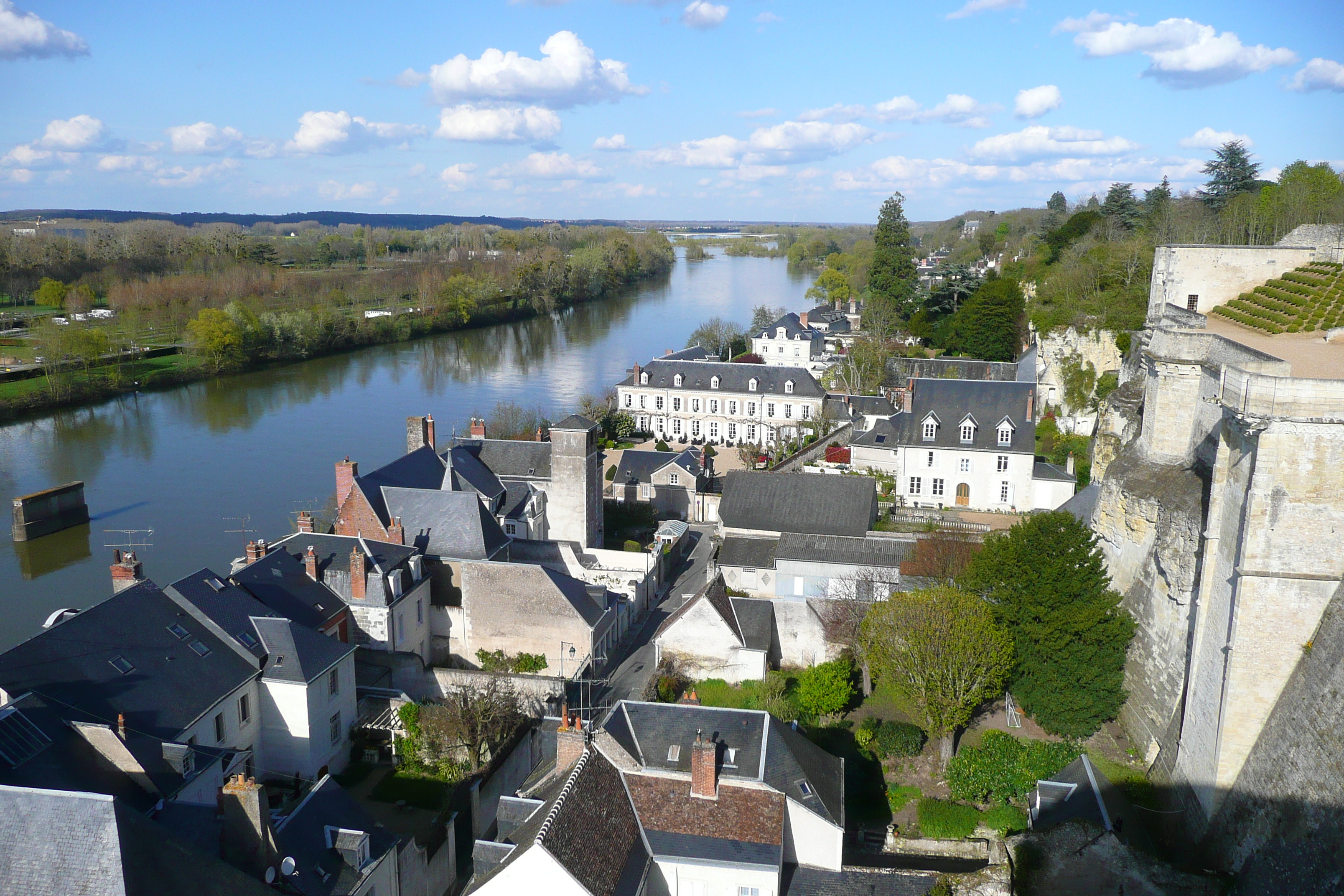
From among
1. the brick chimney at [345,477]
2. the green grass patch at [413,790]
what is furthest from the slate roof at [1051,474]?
the green grass patch at [413,790]

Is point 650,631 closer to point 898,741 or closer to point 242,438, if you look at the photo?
point 898,741

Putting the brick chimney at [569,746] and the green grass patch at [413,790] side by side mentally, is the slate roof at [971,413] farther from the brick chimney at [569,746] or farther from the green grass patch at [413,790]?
the brick chimney at [569,746]

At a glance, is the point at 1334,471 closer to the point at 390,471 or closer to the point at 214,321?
the point at 390,471

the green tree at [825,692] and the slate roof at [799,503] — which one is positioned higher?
the slate roof at [799,503]

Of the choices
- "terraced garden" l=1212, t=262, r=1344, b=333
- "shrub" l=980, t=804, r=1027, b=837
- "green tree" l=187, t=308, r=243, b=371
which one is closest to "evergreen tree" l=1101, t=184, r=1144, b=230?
"terraced garden" l=1212, t=262, r=1344, b=333

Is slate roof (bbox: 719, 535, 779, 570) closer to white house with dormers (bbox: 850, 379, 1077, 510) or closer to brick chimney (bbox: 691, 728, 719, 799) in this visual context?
white house with dormers (bbox: 850, 379, 1077, 510)

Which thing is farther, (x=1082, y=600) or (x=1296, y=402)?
(x=1082, y=600)

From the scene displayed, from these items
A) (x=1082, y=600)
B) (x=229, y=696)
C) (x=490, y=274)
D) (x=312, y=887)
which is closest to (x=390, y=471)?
→ (x=229, y=696)
